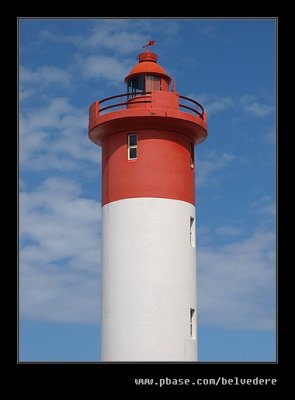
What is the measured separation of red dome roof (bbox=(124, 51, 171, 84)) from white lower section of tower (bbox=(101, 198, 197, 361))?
527 cm

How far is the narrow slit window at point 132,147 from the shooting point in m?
34.7

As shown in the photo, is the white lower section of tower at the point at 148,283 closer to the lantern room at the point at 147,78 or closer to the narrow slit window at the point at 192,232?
the narrow slit window at the point at 192,232

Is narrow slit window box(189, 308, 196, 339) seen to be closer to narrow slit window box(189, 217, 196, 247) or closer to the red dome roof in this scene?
narrow slit window box(189, 217, 196, 247)

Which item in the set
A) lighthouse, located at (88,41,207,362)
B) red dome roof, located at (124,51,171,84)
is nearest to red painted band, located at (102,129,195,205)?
lighthouse, located at (88,41,207,362)

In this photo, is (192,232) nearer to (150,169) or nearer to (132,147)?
(150,169)

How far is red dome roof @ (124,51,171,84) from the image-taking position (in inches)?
1435

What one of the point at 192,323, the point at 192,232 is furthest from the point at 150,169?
the point at 192,323

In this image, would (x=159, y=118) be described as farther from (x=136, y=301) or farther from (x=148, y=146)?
(x=136, y=301)

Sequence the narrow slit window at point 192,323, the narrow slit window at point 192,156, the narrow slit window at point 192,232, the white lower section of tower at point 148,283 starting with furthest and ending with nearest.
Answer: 1. the narrow slit window at point 192,156
2. the narrow slit window at point 192,232
3. the narrow slit window at point 192,323
4. the white lower section of tower at point 148,283

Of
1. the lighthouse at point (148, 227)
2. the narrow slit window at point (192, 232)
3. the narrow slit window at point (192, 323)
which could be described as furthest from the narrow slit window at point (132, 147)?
the narrow slit window at point (192, 323)

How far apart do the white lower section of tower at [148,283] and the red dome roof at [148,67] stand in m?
5.27

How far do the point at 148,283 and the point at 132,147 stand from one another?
16.4ft
